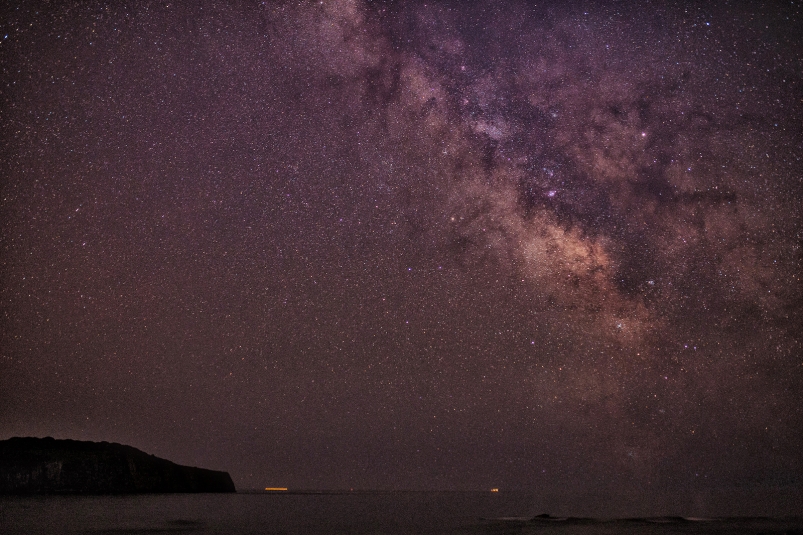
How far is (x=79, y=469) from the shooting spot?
14938cm

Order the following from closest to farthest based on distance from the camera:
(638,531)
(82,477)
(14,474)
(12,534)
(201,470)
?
(12,534) < (638,531) < (14,474) < (82,477) < (201,470)

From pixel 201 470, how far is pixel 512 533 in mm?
185570

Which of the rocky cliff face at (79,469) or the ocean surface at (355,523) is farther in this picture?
the rocky cliff face at (79,469)

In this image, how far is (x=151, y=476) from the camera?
541ft

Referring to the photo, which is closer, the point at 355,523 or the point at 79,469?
the point at 355,523

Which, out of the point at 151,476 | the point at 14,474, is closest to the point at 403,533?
the point at 14,474

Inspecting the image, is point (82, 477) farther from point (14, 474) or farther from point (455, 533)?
point (455, 533)

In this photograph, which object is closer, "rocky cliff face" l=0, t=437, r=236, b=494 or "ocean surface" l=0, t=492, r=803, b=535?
"ocean surface" l=0, t=492, r=803, b=535

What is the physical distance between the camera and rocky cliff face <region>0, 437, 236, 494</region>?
13750 centimetres

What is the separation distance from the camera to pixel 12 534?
107 feet

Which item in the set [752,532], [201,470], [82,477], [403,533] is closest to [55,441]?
[82,477]

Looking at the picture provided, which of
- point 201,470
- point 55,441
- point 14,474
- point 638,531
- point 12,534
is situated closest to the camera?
point 12,534

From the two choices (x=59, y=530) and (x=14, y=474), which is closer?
(x=59, y=530)

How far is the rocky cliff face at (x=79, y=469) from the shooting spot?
451ft
